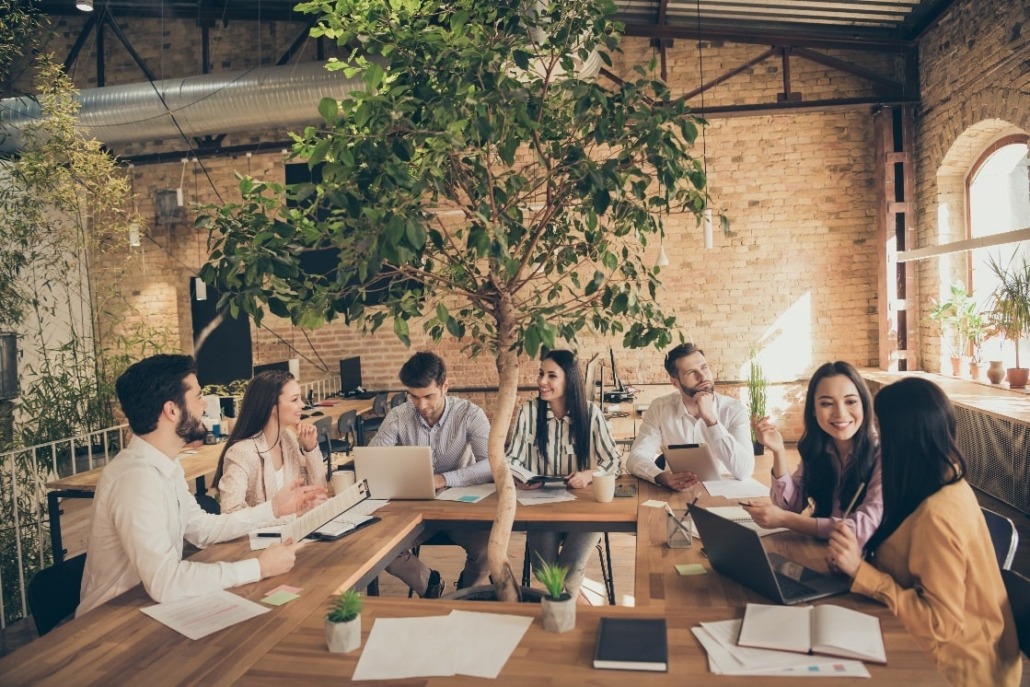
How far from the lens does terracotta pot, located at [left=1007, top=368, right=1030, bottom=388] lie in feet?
21.0

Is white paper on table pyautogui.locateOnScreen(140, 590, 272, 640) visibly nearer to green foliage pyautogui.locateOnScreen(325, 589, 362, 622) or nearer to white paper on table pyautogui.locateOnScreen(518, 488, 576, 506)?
green foliage pyautogui.locateOnScreen(325, 589, 362, 622)

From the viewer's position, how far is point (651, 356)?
884cm

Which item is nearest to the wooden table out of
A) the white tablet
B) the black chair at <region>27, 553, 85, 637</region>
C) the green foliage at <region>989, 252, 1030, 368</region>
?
the black chair at <region>27, 553, 85, 637</region>

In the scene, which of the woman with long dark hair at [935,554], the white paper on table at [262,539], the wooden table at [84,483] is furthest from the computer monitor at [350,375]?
the woman with long dark hair at [935,554]

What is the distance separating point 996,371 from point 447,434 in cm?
534

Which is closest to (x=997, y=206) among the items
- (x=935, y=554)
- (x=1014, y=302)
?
(x=1014, y=302)

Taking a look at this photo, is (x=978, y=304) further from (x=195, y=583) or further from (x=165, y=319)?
(x=165, y=319)

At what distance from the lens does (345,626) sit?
6.13 feet

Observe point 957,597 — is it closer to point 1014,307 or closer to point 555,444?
point 555,444

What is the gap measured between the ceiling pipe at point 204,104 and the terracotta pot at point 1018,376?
21.2ft

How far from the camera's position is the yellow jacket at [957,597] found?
6.32 ft

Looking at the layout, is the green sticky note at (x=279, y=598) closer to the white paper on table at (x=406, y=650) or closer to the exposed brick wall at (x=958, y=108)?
the white paper on table at (x=406, y=650)

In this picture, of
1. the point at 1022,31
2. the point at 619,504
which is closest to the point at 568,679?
the point at 619,504

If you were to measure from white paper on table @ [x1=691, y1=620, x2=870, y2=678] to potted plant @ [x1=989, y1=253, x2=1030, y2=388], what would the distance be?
560 cm
